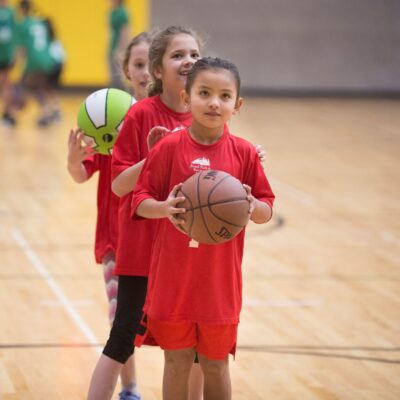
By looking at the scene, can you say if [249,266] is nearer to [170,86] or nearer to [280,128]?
[170,86]

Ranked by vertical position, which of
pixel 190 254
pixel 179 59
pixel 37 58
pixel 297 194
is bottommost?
pixel 297 194

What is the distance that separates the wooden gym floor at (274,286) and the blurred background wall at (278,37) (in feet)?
21.7

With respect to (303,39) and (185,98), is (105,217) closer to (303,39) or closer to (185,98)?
(185,98)

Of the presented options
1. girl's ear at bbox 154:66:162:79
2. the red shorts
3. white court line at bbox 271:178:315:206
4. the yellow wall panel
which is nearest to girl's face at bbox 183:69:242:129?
girl's ear at bbox 154:66:162:79

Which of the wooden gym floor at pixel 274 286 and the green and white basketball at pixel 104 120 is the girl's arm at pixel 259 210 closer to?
the green and white basketball at pixel 104 120

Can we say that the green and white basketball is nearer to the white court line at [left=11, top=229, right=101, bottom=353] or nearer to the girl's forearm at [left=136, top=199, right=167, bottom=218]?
the girl's forearm at [left=136, top=199, right=167, bottom=218]

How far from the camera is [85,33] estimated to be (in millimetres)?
18656

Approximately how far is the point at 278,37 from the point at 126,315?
→ 16.3 metres

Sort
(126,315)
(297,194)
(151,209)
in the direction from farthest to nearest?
1. (297,194)
2. (126,315)
3. (151,209)

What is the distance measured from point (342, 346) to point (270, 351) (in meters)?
0.40

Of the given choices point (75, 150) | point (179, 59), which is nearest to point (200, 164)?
point (179, 59)

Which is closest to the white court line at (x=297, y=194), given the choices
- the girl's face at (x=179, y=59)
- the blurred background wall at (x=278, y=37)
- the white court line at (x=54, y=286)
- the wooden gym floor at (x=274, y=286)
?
the wooden gym floor at (x=274, y=286)

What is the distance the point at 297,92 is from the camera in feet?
64.9

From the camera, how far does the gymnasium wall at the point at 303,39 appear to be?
19.1 m
